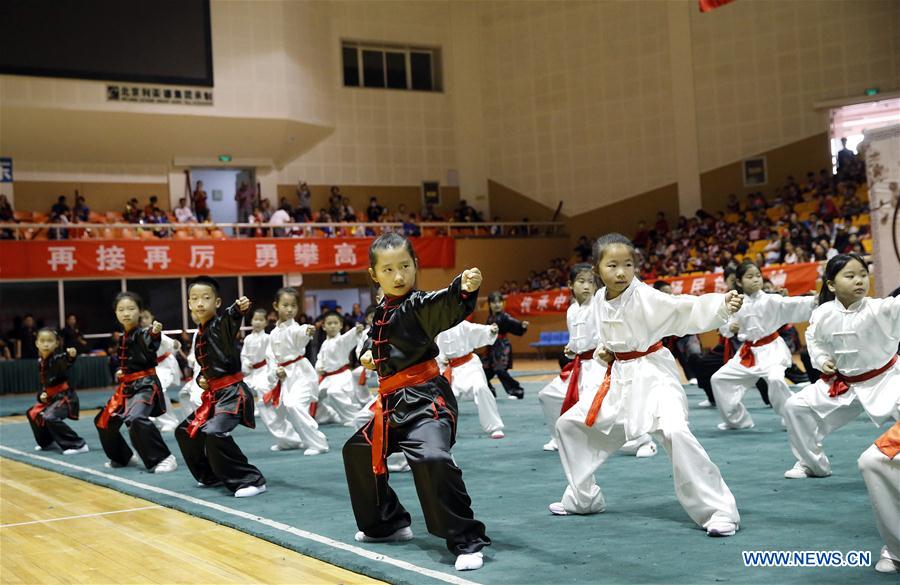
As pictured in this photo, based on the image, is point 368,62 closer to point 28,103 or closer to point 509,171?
point 509,171

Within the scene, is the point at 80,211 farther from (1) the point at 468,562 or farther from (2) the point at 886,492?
(2) the point at 886,492

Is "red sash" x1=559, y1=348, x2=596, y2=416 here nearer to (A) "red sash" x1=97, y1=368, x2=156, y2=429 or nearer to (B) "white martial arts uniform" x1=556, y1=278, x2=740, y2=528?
(B) "white martial arts uniform" x1=556, y1=278, x2=740, y2=528

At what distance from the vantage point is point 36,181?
24.9m

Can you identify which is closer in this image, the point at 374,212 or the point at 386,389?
the point at 386,389

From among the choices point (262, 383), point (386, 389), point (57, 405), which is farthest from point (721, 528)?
point (57, 405)

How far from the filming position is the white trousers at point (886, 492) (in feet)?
13.7

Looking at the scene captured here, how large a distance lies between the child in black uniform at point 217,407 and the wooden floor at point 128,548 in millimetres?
566

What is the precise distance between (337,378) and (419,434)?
7156 mm

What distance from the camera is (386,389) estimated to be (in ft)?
18.2

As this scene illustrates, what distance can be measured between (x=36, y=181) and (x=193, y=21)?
19.1ft

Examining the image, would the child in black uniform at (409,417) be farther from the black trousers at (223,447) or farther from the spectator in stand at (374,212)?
the spectator in stand at (374,212)

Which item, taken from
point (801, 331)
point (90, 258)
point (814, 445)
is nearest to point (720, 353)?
point (814, 445)

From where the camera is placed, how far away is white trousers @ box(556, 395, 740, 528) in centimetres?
532

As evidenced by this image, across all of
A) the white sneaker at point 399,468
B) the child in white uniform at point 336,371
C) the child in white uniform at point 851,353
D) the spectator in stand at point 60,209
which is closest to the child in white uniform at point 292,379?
the child in white uniform at point 336,371
